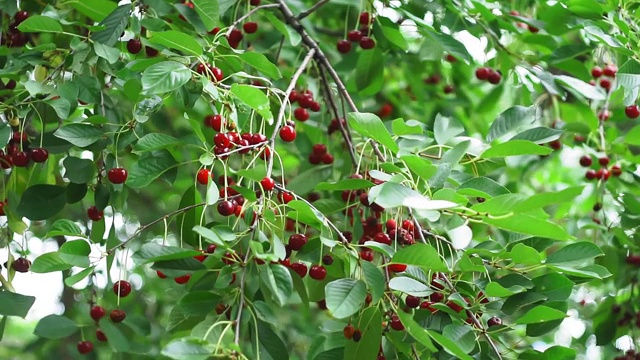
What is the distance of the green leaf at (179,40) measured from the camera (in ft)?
4.28

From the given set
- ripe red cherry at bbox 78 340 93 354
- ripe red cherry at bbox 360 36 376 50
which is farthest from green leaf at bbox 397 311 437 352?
ripe red cherry at bbox 360 36 376 50

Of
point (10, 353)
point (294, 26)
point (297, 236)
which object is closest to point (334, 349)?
point (297, 236)

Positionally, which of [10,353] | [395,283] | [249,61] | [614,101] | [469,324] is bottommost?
[10,353]

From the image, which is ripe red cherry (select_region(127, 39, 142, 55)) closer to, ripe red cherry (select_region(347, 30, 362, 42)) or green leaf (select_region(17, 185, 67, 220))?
green leaf (select_region(17, 185, 67, 220))

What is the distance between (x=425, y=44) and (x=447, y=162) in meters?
0.89

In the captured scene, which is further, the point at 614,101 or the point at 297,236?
the point at 614,101

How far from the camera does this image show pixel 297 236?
132cm

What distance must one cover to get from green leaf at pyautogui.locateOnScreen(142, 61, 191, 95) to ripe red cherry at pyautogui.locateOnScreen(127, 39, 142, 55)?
14.0 inches

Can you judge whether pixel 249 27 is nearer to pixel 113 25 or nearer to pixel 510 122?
pixel 113 25

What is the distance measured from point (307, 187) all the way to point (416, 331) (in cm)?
86

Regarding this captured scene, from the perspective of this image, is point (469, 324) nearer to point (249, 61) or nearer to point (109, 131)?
point (249, 61)

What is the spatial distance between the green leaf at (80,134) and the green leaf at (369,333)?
0.55 meters

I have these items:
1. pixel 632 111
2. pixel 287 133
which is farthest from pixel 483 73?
pixel 287 133

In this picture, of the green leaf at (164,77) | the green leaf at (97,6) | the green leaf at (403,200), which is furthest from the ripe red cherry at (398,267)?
the green leaf at (97,6)
